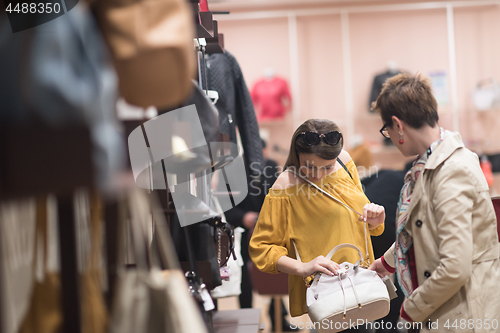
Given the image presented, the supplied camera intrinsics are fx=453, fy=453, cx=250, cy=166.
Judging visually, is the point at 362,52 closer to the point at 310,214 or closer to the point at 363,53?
the point at 363,53

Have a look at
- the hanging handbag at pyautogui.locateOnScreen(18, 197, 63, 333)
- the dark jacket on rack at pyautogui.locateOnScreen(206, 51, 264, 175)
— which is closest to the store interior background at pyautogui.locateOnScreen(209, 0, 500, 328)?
the dark jacket on rack at pyautogui.locateOnScreen(206, 51, 264, 175)

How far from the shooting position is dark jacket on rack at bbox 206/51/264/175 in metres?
2.63

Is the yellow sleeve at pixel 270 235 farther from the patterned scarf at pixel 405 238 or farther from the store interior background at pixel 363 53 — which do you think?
the store interior background at pixel 363 53

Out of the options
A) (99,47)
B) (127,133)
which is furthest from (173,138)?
(99,47)

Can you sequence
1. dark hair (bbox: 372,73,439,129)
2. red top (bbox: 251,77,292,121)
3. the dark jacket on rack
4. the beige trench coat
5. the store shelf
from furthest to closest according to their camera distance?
1. red top (bbox: 251,77,292,121)
2. the dark jacket on rack
3. the store shelf
4. dark hair (bbox: 372,73,439,129)
5. the beige trench coat

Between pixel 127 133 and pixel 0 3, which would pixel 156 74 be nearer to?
pixel 0 3

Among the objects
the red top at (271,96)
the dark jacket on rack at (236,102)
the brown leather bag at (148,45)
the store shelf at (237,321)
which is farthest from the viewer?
the red top at (271,96)

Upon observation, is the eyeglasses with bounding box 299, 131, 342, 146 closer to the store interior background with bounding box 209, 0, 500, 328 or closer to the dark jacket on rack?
the dark jacket on rack

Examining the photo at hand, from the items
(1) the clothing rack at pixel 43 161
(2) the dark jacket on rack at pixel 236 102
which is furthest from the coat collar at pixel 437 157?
(2) the dark jacket on rack at pixel 236 102

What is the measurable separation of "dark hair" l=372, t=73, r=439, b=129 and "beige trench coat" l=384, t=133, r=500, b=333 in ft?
0.33

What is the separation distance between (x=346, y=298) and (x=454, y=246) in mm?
384

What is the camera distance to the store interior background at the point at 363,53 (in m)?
5.96

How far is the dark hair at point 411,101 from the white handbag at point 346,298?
20.0 inches

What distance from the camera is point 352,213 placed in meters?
1.66
